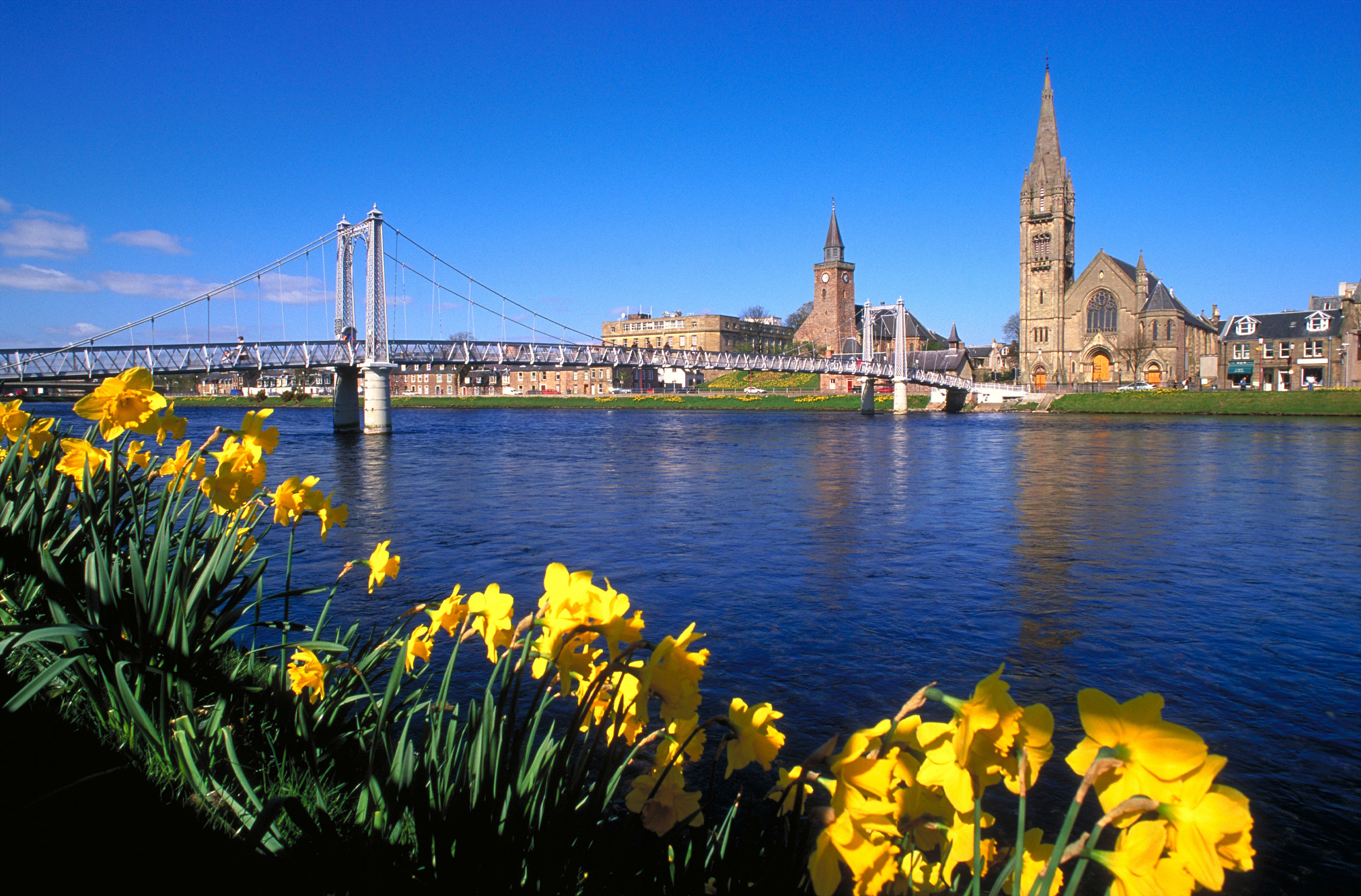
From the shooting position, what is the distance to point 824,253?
139375 millimetres

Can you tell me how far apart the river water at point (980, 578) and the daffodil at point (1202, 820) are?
131 inches

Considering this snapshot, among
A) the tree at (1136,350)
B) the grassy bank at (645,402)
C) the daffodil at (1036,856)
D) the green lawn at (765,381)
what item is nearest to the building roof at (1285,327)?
the tree at (1136,350)

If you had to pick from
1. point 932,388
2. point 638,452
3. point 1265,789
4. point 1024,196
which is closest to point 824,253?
point 1024,196

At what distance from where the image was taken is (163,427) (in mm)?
2613

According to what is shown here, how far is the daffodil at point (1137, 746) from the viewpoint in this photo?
1061mm

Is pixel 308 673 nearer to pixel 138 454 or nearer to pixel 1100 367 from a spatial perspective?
pixel 138 454

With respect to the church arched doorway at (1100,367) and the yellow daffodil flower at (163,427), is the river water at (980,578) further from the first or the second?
the church arched doorway at (1100,367)

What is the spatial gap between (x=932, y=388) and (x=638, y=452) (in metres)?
63.3

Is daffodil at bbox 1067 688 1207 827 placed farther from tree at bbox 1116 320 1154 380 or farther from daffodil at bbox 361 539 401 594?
tree at bbox 1116 320 1154 380

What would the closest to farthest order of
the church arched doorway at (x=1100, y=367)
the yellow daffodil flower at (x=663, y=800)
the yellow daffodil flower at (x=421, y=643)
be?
the yellow daffodil flower at (x=663, y=800)
the yellow daffodil flower at (x=421, y=643)
the church arched doorway at (x=1100, y=367)

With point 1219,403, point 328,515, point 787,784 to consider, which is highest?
point 1219,403

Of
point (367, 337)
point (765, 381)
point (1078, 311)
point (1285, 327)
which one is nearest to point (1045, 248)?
point (1078, 311)

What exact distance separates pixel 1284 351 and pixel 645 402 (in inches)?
2449

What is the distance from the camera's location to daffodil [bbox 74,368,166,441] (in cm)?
250
